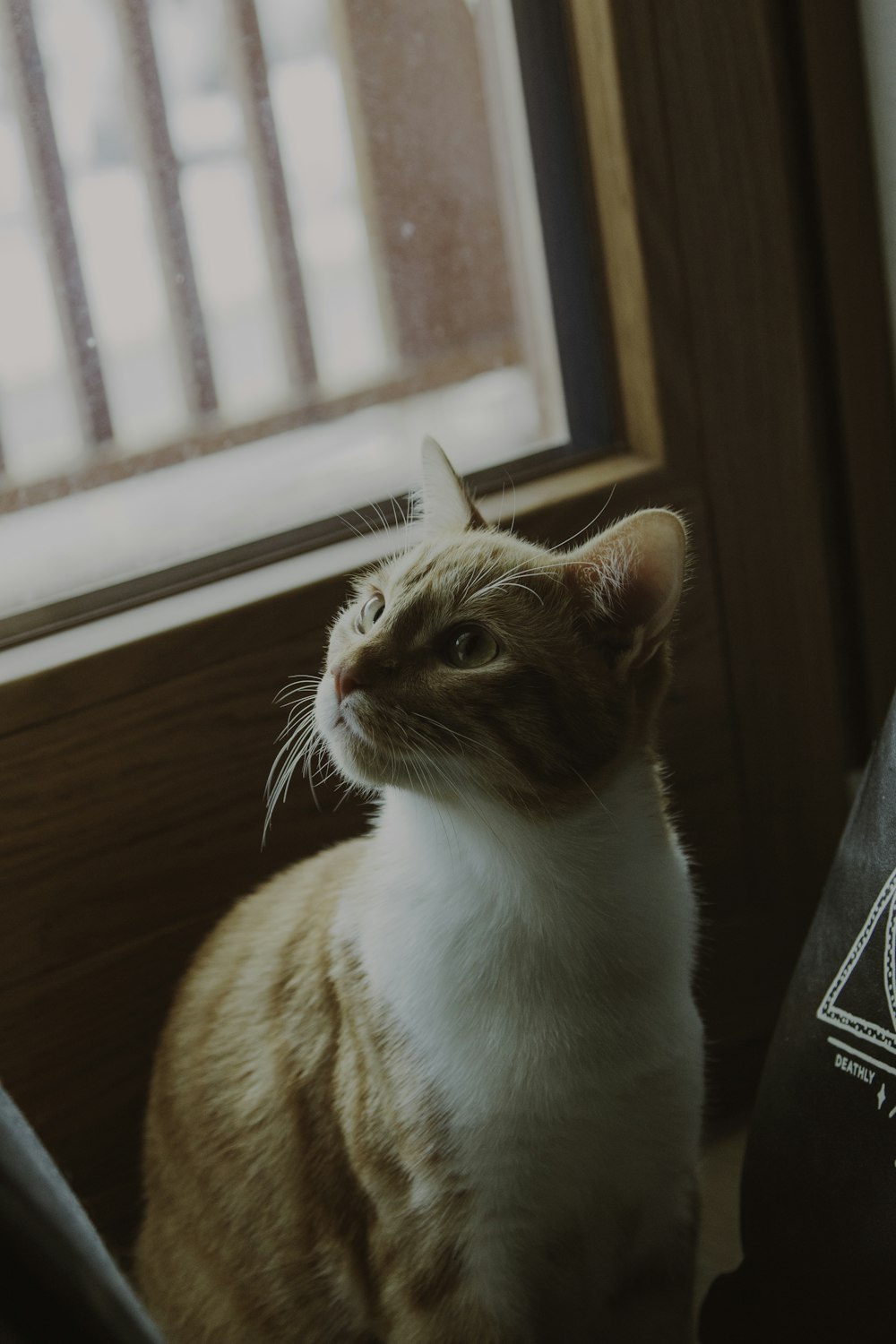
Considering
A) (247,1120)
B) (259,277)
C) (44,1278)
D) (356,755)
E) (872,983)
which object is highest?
(259,277)

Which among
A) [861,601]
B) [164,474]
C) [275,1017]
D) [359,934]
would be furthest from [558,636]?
[861,601]

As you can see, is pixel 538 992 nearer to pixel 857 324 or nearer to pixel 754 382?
pixel 754 382

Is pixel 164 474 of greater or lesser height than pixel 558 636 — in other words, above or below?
above

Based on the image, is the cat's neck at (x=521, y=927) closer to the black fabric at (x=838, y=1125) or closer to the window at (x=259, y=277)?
the black fabric at (x=838, y=1125)

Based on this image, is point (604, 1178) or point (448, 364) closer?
point (604, 1178)

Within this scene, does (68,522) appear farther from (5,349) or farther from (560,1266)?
(560,1266)

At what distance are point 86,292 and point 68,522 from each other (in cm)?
24

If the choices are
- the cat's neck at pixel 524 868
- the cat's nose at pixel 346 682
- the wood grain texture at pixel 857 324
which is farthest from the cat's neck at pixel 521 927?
the wood grain texture at pixel 857 324

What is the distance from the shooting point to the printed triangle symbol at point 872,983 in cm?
96

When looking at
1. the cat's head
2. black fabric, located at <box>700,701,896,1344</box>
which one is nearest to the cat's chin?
the cat's head

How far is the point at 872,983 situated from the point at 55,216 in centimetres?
106

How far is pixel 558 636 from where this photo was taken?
104 cm

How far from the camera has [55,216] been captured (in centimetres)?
133

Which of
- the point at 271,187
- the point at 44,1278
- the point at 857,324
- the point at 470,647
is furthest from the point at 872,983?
the point at 271,187
